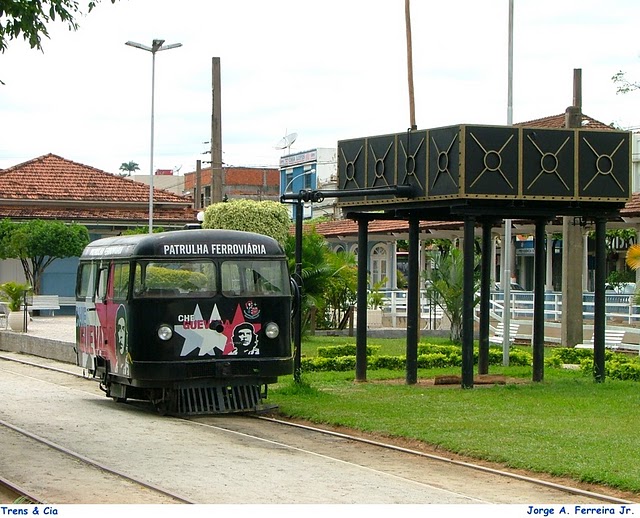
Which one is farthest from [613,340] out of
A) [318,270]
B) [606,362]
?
[318,270]

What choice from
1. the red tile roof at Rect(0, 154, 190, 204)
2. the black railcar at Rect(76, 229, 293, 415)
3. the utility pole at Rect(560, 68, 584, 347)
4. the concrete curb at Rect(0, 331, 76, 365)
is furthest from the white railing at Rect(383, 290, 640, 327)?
the black railcar at Rect(76, 229, 293, 415)

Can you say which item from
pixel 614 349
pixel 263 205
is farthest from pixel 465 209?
pixel 263 205

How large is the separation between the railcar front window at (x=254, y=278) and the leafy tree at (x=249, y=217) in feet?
51.1

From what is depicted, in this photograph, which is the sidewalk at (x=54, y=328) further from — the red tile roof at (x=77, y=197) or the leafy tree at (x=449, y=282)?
the leafy tree at (x=449, y=282)

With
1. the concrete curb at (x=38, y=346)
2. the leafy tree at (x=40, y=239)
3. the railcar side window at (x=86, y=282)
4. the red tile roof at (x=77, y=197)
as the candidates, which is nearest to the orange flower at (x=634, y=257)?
the concrete curb at (x=38, y=346)

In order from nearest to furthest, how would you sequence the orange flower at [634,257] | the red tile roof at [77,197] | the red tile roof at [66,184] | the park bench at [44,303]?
the orange flower at [634,257] → the park bench at [44,303] → the red tile roof at [77,197] → the red tile roof at [66,184]

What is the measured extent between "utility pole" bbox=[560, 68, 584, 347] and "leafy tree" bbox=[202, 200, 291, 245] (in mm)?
8791

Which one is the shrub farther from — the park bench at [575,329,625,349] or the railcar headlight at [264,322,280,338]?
the railcar headlight at [264,322,280,338]

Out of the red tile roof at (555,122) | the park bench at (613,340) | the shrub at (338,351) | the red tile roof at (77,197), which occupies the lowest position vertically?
the shrub at (338,351)

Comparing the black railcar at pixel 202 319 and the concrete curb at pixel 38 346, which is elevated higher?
the black railcar at pixel 202 319

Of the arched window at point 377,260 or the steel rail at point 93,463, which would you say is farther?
the arched window at point 377,260

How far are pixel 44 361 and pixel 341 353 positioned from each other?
26.3ft

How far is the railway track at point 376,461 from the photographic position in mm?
10695

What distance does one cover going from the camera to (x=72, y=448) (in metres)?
13.5
